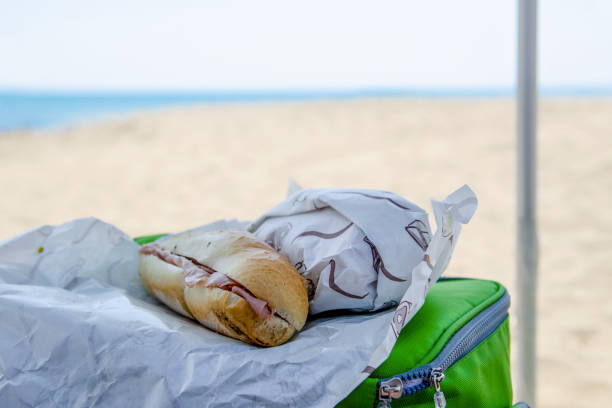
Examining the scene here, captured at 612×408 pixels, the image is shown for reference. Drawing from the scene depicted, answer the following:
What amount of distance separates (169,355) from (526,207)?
0.86m

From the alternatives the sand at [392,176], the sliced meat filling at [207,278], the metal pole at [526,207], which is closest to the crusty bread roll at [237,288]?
the sliced meat filling at [207,278]

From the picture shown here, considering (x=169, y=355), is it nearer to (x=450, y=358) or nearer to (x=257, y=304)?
(x=257, y=304)

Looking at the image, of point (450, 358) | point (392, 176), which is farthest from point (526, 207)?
point (392, 176)

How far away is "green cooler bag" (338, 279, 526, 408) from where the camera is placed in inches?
25.0

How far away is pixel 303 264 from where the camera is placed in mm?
751

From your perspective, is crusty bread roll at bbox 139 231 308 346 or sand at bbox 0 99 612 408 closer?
crusty bread roll at bbox 139 231 308 346

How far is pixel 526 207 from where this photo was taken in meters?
1.20

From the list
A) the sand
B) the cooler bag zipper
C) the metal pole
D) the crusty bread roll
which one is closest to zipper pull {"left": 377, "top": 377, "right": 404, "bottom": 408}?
the cooler bag zipper

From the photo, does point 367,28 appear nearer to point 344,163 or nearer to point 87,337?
point 344,163

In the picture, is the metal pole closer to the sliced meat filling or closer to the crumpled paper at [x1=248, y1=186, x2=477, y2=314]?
the crumpled paper at [x1=248, y1=186, x2=477, y2=314]

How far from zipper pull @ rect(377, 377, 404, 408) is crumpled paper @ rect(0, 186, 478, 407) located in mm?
32

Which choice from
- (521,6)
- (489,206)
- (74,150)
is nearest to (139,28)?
(74,150)

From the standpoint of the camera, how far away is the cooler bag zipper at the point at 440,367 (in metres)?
0.62

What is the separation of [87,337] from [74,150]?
5.64 metres
